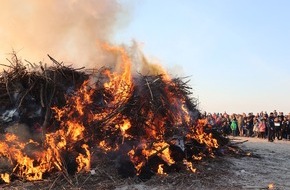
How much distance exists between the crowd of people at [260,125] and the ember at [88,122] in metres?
9.86

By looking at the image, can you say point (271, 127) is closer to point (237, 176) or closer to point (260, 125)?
point (260, 125)

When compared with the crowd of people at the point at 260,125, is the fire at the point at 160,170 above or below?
below

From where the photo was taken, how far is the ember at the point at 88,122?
8.68 metres

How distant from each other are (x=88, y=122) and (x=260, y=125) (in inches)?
659

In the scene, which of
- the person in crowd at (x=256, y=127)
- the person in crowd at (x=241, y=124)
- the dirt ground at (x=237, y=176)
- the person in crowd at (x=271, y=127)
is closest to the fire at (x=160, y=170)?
the dirt ground at (x=237, y=176)

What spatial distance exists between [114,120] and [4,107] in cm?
263

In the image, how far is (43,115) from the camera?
930 cm

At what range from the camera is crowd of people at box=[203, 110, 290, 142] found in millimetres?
22297

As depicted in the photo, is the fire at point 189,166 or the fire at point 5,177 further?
the fire at point 189,166

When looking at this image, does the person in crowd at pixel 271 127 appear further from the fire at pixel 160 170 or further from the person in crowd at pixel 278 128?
the fire at pixel 160 170

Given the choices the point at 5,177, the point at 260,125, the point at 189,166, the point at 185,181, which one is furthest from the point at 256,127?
the point at 5,177

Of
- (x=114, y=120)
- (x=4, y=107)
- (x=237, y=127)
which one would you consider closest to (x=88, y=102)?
(x=114, y=120)

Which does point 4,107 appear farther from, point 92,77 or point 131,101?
point 131,101

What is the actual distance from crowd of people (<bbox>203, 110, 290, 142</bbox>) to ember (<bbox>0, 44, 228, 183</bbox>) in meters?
9.86
